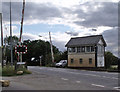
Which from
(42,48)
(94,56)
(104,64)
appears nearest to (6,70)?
(94,56)

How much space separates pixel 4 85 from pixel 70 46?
37.9 meters

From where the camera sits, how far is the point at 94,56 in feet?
147

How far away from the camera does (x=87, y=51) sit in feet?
151

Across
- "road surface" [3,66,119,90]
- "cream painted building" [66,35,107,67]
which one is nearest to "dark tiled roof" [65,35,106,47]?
"cream painted building" [66,35,107,67]

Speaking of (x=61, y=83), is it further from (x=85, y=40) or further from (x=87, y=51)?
(x=85, y=40)

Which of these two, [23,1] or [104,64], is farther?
[104,64]

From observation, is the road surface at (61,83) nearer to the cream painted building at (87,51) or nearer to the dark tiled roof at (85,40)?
the cream painted building at (87,51)

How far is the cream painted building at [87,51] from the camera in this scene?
147 ft

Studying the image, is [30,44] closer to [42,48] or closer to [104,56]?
[42,48]

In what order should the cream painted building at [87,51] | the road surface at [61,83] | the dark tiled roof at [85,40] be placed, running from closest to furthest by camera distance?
the road surface at [61,83], the cream painted building at [87,51], the dark tiled roof at [85,40]

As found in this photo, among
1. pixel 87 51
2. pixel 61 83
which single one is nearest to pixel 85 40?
pixel 87 51

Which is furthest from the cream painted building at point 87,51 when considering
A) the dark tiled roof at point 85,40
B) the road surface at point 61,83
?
the road surface at point 61,83

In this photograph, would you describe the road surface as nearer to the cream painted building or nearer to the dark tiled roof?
the cream painted building

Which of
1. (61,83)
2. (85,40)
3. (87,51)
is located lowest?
(61,83)
